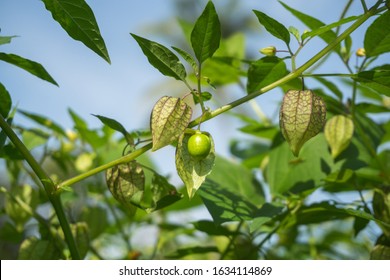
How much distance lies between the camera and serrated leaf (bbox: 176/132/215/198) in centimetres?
84

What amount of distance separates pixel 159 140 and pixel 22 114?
2.40 ft

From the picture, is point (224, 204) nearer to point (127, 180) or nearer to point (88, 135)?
→ point (127, 180)

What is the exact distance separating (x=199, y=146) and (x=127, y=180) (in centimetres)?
18

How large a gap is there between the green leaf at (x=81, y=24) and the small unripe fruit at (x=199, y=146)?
177 millimetres

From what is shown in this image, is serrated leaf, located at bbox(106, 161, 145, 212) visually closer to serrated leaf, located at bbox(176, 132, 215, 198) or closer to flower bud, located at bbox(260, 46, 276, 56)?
serrated leaf, located at bbox(176, 132, 215, 198)

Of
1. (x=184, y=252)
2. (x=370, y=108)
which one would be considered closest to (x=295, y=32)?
(x=370, y=108)

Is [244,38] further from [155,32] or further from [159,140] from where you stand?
[155,32]

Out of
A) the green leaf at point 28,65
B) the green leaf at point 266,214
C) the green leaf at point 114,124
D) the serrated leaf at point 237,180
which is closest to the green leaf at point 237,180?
the serrated leaf at point 237,180

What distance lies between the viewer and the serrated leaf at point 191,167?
32.9 inches

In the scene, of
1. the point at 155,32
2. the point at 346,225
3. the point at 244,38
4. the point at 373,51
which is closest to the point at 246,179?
the point at 373,51

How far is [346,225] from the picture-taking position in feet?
7.07

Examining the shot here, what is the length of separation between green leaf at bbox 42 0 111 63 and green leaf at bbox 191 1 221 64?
15cm

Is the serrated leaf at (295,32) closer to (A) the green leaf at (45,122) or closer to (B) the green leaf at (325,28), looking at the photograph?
(B) the green leaf at (325,28)

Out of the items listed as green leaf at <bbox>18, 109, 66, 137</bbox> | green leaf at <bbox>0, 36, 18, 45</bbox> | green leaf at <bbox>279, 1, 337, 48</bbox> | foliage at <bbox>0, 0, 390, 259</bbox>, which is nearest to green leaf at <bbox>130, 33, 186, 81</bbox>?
foliage at <bbox>0, 0, 390, 259</bbox>
